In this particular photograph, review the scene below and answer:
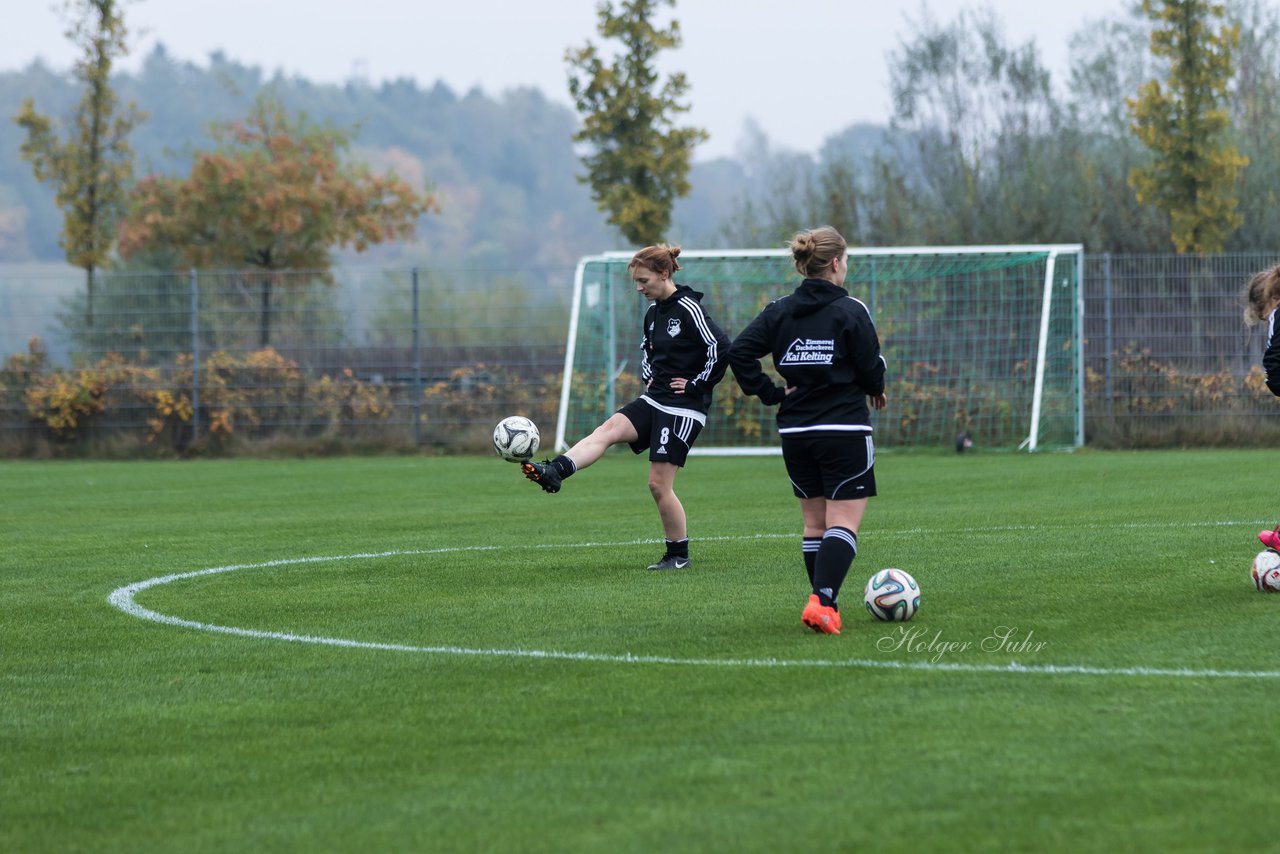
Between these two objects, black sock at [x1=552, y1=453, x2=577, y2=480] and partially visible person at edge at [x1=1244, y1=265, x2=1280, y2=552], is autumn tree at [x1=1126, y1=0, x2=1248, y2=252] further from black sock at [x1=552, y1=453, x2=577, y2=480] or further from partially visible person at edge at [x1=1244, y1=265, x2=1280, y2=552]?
black sock at [x1=552, y1=453, x2=577, y2=480]

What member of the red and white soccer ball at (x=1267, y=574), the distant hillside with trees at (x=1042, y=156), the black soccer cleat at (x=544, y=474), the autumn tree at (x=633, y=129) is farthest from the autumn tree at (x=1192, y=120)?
the black soccer cleat at (x=544, y=474)

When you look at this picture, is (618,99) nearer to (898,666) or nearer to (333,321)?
(333,321)

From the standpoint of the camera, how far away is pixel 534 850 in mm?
3670

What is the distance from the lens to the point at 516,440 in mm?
9156

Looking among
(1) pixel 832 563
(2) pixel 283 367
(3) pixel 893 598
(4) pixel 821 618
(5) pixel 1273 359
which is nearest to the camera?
(4) pixel 821 618

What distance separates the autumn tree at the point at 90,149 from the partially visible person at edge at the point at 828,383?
19464 millimetres

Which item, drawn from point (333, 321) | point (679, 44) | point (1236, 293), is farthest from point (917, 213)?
point (333, 321)

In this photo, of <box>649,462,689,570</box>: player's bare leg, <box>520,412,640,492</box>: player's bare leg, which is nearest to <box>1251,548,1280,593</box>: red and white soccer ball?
<box>649,462,689,570</box>: player's bare leg

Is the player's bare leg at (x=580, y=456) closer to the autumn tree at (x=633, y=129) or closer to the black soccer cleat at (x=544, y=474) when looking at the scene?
the black soccer cleat at (x=544, y=474)

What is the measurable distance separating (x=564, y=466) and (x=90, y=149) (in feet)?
60.4

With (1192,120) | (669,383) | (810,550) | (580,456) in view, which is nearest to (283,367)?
(1192,120)

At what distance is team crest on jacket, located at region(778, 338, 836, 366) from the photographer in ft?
21.7

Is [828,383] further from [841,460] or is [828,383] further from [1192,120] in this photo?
[1192,120]

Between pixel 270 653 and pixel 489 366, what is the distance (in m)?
16.3
